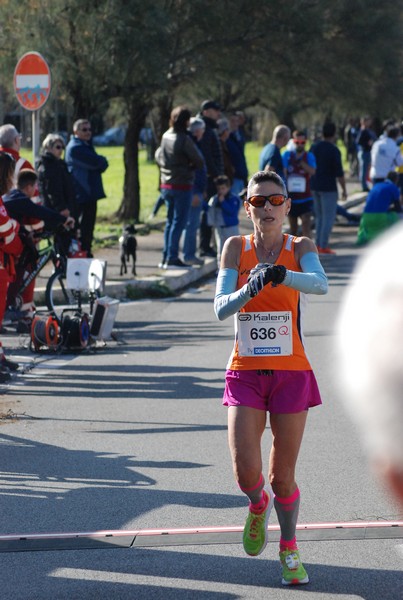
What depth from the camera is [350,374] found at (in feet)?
11.5

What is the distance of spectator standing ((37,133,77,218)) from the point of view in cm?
1427

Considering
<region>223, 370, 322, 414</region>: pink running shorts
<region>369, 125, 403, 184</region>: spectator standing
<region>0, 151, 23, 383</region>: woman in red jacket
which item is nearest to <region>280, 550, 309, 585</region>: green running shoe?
<region>223, 370, 322, 414</region>: pink running shorts

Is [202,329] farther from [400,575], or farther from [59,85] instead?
[59,85]

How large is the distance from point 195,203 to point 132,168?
320 inches

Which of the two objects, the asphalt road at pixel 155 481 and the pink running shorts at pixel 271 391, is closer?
the pink running shorts at pixel 271 391

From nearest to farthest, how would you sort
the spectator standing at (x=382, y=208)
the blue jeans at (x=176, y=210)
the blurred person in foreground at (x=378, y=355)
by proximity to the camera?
the blurred person in foreground at (x=378, y=355)
the blue jeans at (x=176, y=210)
the spectator standing at (x=382, y=208)

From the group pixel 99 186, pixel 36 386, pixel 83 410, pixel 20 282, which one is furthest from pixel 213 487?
pixel 99 186

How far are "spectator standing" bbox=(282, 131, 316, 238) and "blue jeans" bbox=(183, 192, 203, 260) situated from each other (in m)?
2.08

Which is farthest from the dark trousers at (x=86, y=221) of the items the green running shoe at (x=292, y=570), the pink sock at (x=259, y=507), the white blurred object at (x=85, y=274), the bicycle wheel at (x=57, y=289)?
the green running shoe at (x=292, y=570)

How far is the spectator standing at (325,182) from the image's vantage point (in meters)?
20.2

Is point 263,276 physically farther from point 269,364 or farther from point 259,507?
point 259,507

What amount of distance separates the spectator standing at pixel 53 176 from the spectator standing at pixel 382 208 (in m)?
6.15

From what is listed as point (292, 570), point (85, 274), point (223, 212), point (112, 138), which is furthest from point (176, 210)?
point (112, 138)

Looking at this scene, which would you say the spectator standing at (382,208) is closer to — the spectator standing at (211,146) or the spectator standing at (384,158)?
the spectator standing at (384,158)
